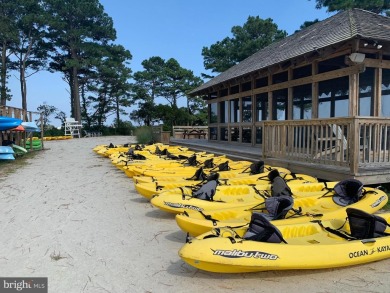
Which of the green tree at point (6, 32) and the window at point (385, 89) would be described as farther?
the green tree at point (6, 32)

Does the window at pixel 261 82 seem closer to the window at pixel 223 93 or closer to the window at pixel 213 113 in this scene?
the window at pixel 223 93

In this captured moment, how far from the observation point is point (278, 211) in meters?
3.81

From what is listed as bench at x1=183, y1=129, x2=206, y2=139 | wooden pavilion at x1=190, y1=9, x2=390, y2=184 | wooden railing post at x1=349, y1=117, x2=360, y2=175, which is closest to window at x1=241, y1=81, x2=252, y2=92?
wooden pavilion at x1=190, y1=9, x2=390, y2=184

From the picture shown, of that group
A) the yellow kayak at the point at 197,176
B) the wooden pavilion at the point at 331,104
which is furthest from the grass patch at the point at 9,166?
the wooden pavilion at the point at 331,104

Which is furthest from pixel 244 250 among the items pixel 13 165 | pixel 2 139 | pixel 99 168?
pixel 2 139

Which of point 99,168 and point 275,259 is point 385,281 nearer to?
point 275,259

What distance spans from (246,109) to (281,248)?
10.3 m

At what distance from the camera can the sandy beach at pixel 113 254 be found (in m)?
2.79

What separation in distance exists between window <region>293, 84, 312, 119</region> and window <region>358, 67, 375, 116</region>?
5.34 feet

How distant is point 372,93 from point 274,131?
2859 mm

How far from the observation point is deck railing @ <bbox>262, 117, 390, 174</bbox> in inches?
213

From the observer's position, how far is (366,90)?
804 cm

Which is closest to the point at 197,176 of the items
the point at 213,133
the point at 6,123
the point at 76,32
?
the point at 6,123

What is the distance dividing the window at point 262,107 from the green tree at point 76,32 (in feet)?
70.2
